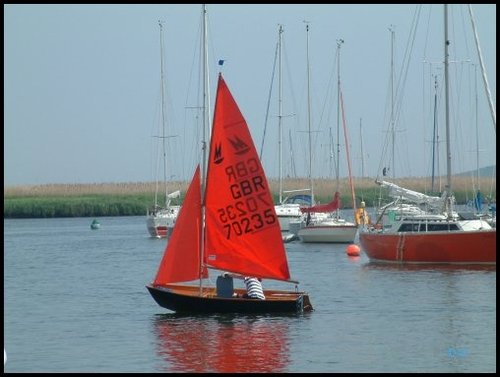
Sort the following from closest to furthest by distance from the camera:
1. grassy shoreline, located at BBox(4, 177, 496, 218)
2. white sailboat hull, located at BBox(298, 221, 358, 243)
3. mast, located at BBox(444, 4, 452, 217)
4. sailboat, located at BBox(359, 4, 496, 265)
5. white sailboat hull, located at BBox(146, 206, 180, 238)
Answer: sailboat, located at BBox(359, 4, 496, 265) → mast, located at BBox(444, 4, 452, 217) → white sailboat hull, located at BBox(298, 221, 358, 243) → white sailboat hull, located at BBox(146, 206, 180, 238) → grassy shoreline, located at BBox(4, 177, 496, 218)

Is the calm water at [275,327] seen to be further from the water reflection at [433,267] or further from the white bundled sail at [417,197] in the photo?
the white bundled sail at [417,197]

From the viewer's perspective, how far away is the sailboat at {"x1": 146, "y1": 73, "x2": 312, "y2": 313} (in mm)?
30406

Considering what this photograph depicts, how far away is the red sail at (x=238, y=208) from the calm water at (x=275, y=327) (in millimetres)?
1429

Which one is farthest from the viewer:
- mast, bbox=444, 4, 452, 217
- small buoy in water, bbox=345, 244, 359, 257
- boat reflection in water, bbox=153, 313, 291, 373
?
small buoy in water, bbox=345, 244, 359, 257

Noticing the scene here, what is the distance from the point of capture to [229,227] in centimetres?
3067

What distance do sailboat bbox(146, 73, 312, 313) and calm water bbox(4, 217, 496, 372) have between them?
1.09 meters

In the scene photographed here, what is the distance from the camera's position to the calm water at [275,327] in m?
24.8

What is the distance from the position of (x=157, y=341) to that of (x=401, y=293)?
11.8 metres

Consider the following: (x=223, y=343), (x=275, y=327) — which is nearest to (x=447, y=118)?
(x=275, y=327)

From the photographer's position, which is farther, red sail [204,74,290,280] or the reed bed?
the reed bed

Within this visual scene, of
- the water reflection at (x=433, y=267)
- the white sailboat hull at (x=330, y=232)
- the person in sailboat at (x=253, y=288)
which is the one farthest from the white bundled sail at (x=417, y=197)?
the person in sailboat at (x=253, y=288)

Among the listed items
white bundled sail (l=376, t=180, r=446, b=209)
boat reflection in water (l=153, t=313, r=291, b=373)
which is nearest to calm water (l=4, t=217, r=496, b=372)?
boat reflection in water (l=153, t=313, r=291, b=373)

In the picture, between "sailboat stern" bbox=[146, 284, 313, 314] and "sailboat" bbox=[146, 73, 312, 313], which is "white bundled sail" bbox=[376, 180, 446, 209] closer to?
"sailboat stern" bbox=[146, 284, 313, 314]

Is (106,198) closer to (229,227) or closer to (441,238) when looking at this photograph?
(441,238)
